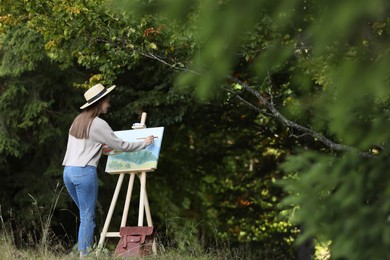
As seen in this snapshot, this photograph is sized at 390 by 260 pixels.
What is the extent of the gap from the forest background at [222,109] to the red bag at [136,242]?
0.35 meters

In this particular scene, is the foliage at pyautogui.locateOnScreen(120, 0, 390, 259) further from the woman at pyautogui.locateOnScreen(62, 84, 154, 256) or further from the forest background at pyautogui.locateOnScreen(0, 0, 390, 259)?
the woman at pyautogui.locateOnScreen(62, 84, 154, 256)

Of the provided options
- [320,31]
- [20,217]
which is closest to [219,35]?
[320,31]

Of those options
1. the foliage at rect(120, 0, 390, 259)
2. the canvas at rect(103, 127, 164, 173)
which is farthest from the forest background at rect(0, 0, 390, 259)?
the canvas at rect(103, 127, 164, 173)

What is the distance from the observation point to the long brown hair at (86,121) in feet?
22.3

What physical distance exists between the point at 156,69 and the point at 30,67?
69.7 inches

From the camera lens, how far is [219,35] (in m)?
2.22

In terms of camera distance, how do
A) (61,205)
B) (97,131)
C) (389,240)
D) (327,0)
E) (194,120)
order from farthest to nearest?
(194,120) < (61,205) < (97,131) < (389,240) < (327,0)

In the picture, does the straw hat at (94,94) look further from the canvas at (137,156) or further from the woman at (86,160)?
the canvas at (137,156)

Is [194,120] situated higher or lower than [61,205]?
higher

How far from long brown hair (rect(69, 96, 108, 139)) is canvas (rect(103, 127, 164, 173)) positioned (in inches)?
27.5

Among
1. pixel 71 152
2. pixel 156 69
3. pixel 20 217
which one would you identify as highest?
pixel 156 69

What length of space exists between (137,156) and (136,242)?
99cm

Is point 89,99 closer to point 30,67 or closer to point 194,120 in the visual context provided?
point 30,67

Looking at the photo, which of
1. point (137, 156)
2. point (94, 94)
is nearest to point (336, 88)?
point (94, 94)
